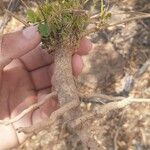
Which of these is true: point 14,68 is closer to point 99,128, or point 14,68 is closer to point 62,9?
point 62,9

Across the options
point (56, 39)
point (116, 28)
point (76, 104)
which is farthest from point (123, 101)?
point (116, 28)

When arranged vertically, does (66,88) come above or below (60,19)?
below

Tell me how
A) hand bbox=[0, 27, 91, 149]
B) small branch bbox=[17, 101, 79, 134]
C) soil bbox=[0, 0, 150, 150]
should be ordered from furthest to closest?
soil bbox=[0, 0, 150, 150]
hand bbox=[0, 27, 91, 149]
small branch bbox=[17, 101, 79, 134]

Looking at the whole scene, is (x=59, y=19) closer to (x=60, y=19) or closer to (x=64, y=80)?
(x=60, y=19)

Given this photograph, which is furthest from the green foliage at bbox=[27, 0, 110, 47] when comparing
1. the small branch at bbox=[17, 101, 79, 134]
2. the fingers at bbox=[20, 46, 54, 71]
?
the fingers at bbox=[20, 46, 54, 71]

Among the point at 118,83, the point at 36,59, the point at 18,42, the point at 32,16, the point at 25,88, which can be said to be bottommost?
the point at 118,83

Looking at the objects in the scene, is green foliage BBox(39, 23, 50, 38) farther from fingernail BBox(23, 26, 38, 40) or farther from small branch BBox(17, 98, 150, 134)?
A: small branch BBox(17, 98, 150, 134)

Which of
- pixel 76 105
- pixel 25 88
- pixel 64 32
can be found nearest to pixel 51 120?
pixel 76 105
